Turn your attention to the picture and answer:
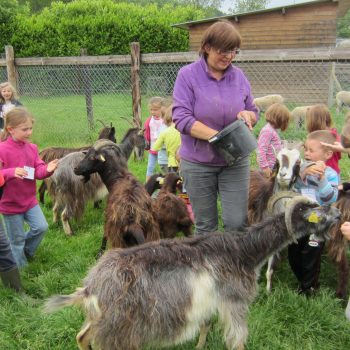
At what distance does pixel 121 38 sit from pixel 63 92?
484 inches

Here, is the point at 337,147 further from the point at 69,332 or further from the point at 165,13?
the point at 165,13

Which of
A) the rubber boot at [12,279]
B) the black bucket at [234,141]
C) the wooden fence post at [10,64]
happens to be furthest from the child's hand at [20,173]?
the wooden fence post at [10,64]

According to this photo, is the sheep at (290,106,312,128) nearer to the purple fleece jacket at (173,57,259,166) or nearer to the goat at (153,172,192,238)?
the goat at (153,172,192,238)

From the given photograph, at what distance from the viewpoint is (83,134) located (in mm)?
8969

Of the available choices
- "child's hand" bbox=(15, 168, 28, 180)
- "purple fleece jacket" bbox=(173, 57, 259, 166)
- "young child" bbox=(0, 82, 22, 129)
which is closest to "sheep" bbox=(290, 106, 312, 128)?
"young child" bbox=(0, 82, 22, 129)

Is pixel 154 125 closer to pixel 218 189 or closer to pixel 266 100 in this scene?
pixel 218 189

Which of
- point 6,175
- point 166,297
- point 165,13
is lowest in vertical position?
point 166,297

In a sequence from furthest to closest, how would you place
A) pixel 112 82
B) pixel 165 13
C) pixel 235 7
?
1. pixel 235 7
2. pixel 165 13
3. pixel 112 82

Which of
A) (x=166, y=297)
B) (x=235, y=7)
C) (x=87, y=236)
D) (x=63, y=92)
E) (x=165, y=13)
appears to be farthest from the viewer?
(x=235, y=7)

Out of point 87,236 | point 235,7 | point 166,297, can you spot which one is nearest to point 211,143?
point 166,297

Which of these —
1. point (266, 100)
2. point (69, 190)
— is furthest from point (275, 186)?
point (266, 100)

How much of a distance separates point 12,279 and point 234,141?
2311 millimetres

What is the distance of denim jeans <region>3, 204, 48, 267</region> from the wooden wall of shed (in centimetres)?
1569

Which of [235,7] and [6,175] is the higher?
[235,7]
